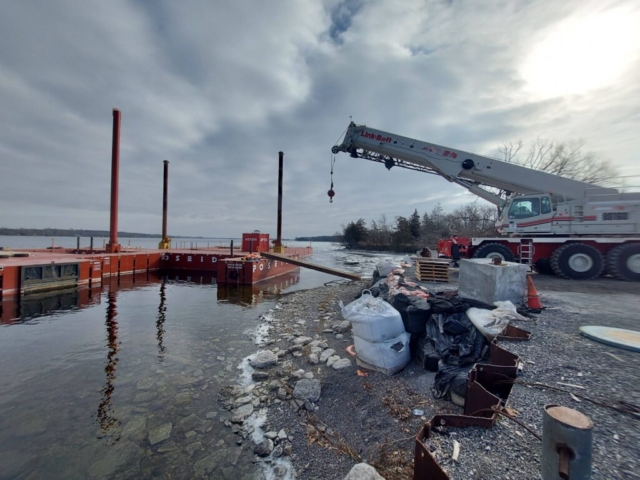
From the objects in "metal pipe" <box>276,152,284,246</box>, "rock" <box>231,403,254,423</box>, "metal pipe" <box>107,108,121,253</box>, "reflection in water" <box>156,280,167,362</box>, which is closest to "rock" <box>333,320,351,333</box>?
"rock" <box>231,403,254,423</box>

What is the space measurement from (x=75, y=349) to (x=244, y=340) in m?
3.49

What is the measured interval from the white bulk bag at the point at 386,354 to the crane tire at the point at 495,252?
23.0ft

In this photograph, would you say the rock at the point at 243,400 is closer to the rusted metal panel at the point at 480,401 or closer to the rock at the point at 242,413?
the rock at the point at 242,413

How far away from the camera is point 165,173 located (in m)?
24.4

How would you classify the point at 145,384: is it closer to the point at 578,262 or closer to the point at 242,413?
the point at 242,413

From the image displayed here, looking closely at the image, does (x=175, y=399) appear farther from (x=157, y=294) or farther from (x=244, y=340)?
(x=157, y=294)

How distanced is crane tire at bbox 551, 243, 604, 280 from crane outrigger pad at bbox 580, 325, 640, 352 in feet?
20.4

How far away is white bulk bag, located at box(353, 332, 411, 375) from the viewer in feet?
14.0

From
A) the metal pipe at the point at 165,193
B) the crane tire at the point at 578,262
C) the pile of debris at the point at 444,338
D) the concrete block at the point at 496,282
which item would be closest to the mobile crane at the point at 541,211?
the crane tire at the point at 578,262

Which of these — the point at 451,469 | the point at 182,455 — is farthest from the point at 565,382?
the point at 182,455

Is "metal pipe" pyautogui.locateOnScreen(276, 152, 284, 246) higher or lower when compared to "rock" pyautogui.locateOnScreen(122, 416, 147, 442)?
higher

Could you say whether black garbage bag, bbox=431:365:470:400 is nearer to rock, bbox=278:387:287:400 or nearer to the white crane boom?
rock, bbox=278:387:287:400

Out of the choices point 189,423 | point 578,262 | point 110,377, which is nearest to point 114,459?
point 189,423

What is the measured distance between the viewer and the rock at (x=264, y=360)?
512cm
